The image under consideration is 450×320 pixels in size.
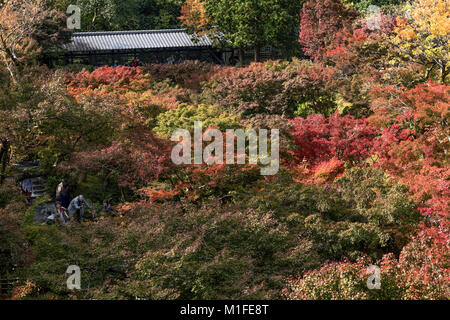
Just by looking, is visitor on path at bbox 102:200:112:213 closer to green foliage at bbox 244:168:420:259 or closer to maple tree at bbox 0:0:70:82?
green foliage at bbox 244:168:420:259

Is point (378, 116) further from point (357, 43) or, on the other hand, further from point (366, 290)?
point (366, 290)

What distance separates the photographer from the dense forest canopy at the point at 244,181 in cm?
1130

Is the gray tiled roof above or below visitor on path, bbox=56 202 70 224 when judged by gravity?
above

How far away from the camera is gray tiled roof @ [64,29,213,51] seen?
33.4 meters

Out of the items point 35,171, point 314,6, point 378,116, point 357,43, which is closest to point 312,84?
point 357,43

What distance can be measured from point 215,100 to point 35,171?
773cm

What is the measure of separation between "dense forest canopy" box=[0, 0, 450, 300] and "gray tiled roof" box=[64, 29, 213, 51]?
6.55 m

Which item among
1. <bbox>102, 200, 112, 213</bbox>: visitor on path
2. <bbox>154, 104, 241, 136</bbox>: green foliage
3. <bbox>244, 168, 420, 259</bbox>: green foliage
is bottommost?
<bbox>102, 200, 112, 213</bbox>: visitor on path

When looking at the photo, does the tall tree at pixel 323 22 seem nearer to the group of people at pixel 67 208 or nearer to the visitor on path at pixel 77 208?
the group of people at pixel 67 208

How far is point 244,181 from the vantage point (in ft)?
53.2

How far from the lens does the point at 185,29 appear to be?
35.9m

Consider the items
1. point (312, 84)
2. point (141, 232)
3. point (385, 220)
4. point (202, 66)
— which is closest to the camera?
point (141, 232)

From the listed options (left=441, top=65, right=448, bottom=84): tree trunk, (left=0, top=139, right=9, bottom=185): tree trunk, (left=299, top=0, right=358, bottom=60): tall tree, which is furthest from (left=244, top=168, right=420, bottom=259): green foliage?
(left=299, top=0, right=358, bottom=60): tall tree
